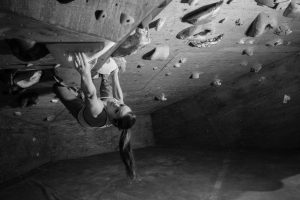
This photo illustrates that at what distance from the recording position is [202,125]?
4617 mm

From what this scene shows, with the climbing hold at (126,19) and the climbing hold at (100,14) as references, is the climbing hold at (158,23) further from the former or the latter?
the climbing hold at (100,14)

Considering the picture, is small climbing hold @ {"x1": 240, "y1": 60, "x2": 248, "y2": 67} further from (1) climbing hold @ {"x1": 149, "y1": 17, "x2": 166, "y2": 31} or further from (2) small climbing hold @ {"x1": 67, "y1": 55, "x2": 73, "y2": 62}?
(2) small climbing hold @ {"x1": 67, "y1": 55, "x2": 73, "y2": 62}

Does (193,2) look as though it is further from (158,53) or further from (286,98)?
(286,98)

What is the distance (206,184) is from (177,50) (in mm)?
1510

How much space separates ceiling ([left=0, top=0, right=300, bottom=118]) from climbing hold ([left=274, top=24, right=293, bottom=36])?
0.14 ft

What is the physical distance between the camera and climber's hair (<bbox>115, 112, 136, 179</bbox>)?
2.15 meters

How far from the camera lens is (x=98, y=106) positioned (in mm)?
2037

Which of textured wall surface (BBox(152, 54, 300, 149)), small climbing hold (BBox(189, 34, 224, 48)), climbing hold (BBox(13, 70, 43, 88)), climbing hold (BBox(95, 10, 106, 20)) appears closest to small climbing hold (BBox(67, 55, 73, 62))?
climbing hold (BBox(95, 10, 106, 20))

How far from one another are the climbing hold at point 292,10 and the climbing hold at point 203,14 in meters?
0.65

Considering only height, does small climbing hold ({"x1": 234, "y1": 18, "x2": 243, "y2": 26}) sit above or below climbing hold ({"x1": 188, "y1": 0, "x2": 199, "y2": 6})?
below

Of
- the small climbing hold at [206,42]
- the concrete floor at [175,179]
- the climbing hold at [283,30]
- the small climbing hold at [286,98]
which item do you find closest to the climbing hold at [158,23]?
the small climbing hold at [206,42]

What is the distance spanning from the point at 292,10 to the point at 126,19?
1.44 m

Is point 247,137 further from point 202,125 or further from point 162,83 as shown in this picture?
point 162,83

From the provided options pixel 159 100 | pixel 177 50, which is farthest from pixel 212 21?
pixel 159 100
